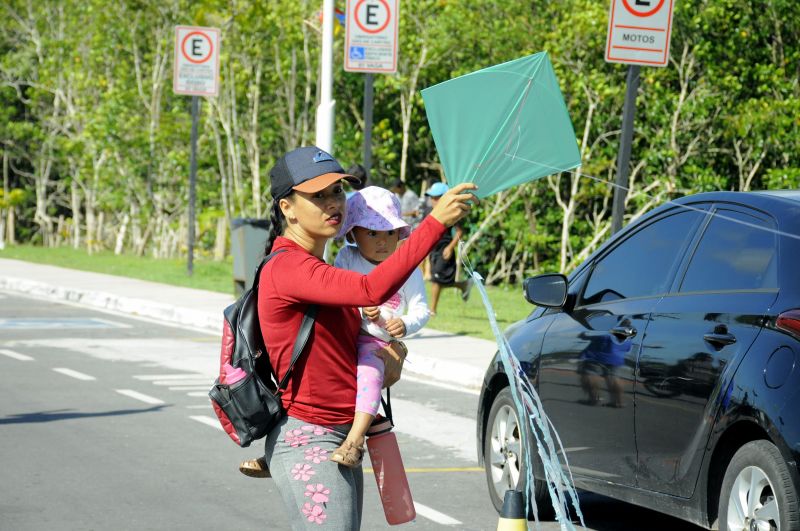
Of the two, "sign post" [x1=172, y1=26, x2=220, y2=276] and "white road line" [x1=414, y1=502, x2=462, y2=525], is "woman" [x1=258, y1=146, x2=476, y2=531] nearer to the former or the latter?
"white road line" [x1=414, y1=502, x2=462, y2=525]

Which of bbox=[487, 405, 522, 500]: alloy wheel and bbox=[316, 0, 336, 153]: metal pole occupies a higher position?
bbox=[316, 0, 336, 153]: metal pole

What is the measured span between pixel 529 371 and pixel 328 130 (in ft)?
33.7

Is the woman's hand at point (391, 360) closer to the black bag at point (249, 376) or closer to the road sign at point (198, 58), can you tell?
the black bag at point (249, 376)

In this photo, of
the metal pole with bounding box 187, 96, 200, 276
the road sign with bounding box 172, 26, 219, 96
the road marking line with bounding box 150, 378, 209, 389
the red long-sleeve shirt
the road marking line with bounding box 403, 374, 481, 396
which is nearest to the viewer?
the red long-sleeve shirt

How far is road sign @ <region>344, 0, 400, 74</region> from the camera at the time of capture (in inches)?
605

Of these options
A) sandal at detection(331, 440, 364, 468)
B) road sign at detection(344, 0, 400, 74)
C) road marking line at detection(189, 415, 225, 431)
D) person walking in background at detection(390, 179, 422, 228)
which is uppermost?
road sign at detection(344, 0, 400, 74)

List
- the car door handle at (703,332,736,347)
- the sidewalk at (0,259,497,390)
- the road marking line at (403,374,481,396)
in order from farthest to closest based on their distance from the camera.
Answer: the sidewalk at (0,259,497,390) < the road marking line at (403,374,481,396) < the car door handle at (703,332,736,347)

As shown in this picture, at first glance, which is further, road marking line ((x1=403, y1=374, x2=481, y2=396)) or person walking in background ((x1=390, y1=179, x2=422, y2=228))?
person walking in background ((x1=390, y1=179, x2=422, y2=228))

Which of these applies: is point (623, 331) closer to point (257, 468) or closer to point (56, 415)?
point (257, 468)

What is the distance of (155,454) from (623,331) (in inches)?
145

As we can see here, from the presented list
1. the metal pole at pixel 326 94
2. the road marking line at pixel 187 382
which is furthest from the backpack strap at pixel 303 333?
the metal pole at pixel 326 94

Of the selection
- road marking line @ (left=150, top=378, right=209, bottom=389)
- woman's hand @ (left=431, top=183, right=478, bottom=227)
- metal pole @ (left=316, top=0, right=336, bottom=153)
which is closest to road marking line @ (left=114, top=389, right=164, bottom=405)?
road marking line @ (left=150, top=378, right=209, bottom=389)

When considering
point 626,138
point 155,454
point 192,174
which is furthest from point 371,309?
point 192,174

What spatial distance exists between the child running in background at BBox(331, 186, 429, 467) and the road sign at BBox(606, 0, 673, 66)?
6149 millimetres
